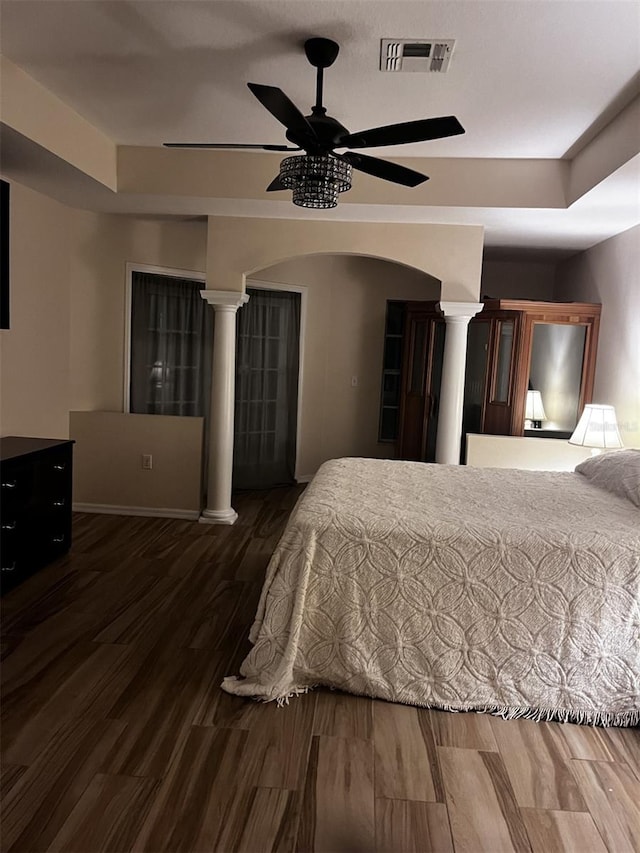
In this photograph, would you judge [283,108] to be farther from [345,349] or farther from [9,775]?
[345,349]

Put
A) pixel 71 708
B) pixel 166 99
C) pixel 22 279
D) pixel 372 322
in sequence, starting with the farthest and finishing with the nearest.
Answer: pixel 372 322
pixel 22 279
pixel 166 99
pixel 71 708

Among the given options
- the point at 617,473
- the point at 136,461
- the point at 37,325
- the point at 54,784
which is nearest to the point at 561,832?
the point at 54,784

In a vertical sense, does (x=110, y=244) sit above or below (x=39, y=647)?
above

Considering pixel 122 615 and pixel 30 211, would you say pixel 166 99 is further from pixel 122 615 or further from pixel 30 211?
pixel 122 615

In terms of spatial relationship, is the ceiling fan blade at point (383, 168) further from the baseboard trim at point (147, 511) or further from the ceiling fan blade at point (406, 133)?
the baseboard trim at point (147, 511)

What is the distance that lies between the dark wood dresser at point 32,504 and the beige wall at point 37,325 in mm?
354

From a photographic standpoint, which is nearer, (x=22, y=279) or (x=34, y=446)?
(x=34, y=446)

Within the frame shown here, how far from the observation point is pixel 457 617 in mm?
2459

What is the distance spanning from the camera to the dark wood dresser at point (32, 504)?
134 inches

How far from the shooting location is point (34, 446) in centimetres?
383

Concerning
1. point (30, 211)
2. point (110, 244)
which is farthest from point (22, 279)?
point (110, 244)

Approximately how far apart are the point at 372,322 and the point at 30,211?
3246mm

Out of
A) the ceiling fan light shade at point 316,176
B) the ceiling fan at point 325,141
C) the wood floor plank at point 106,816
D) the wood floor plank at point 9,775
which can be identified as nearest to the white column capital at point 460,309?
the ceiling fan at point 325,141

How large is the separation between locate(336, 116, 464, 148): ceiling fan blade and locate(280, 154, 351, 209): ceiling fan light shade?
0.30 feet
